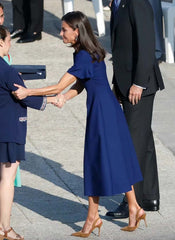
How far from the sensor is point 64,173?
8125mm

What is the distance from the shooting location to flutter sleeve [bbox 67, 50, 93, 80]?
624 cm

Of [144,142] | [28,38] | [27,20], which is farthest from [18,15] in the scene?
[144,142]

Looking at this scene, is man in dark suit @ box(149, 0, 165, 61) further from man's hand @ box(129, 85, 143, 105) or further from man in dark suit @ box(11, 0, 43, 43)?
man's hand @ box(129, 85, 143, 105)

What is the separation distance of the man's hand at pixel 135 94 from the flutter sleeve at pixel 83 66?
59 centimetres

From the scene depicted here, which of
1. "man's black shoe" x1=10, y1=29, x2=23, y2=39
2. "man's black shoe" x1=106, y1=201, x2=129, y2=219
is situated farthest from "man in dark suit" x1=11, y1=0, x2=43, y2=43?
"man's black shoe" x1=106, y1=201, x2=129, y2=219

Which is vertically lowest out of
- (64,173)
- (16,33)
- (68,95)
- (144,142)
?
(64,173)

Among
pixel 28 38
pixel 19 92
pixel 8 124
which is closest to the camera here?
pixel 19 92

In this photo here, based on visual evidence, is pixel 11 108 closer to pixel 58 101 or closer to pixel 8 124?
pixel 8 124

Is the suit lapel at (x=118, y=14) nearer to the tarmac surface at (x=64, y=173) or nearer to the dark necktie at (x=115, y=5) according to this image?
the dark necktie at (x=115, y=5)

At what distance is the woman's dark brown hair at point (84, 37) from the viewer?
6.25 metres

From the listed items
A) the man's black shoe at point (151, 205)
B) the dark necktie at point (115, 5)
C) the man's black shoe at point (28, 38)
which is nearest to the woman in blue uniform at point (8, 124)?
the dark necktie at point (115, 5)

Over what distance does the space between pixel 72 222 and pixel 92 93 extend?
1.17 meters

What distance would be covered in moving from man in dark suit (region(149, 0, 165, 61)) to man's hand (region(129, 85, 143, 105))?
202 inches

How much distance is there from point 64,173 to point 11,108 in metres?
2.10
